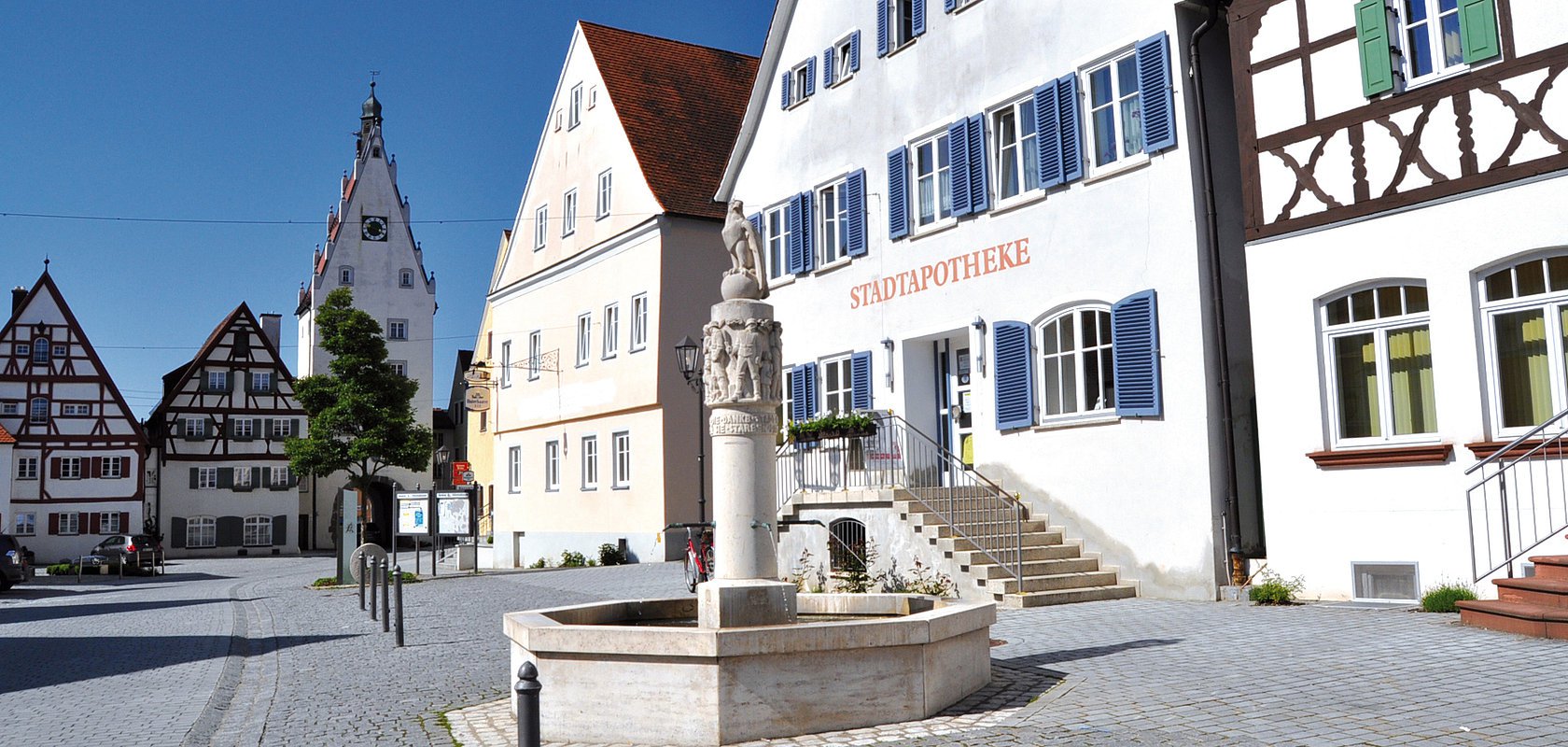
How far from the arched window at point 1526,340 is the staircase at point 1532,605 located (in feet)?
5.31

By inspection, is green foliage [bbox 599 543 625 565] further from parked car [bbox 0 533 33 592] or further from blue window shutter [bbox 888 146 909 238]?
parked car [bbox 0 533 33 592]

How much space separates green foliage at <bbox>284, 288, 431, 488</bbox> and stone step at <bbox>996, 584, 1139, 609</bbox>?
1138 inches

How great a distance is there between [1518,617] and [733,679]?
259 inches

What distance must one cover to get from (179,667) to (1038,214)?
38.0 ft

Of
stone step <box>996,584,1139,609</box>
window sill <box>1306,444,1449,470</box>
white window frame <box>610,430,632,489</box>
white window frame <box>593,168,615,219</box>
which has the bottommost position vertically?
stone step <box>996,584,1139,609</box>

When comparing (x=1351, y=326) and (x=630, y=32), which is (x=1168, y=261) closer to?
(x=1351, y=326)

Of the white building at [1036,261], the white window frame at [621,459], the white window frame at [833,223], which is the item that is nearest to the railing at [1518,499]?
the white building at [1036,261]

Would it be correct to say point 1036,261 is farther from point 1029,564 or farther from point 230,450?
point 230,450

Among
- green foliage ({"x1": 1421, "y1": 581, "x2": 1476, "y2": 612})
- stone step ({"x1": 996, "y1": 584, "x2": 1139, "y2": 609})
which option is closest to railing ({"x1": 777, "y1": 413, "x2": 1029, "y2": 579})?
stone step ({"x1": 996, "y1": 584, "x2": 1139, "y2": 609})

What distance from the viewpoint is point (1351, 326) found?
43.3 ft

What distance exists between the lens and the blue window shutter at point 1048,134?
54.6ft

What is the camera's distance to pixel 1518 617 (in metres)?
9.89

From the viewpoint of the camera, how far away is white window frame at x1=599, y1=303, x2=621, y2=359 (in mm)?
29167

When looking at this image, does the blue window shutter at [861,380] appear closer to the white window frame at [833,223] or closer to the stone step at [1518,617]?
the white window frame at [833,223]
